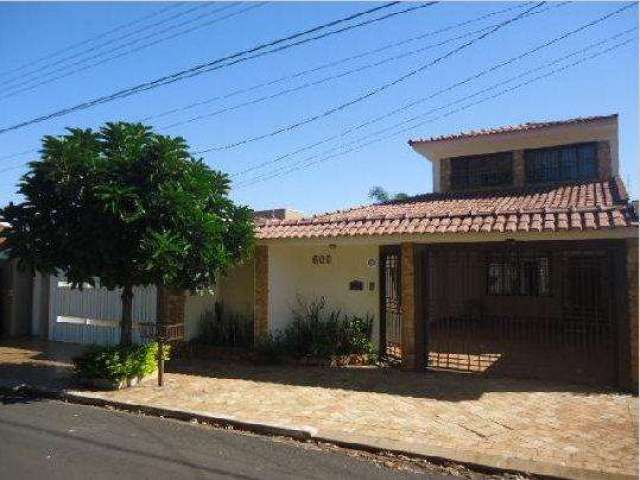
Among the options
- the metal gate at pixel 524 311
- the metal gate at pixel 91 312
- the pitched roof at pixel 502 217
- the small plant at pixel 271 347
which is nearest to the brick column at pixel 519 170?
the pitched roof at pixel 502 217

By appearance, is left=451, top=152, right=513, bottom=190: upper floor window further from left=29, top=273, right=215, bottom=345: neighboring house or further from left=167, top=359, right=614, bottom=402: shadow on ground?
left=29, top=273, right=215, bottom=345: neighboring house

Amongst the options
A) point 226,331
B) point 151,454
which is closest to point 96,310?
point 226,331

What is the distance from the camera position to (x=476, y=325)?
47.7 feet

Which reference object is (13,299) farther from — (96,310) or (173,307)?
(173,307)

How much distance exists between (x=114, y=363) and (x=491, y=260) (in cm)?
1091

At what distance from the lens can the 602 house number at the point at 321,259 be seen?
36.4ft

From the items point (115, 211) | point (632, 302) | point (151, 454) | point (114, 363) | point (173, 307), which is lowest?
point (151, 454)

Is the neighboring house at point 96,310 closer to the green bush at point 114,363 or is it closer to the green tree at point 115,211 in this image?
the green bush at point 114,363

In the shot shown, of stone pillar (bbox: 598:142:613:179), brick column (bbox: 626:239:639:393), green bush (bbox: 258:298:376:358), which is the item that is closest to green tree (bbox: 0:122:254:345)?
green bush (bbox: 258:298:376:358)

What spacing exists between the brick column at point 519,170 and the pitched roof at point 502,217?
0.86m

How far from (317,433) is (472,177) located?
11.4m

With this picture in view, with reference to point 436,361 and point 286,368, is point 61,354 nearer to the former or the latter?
point 286,368

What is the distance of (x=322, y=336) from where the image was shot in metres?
10.2

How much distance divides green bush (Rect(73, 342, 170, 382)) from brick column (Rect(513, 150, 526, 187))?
11.0 meters
